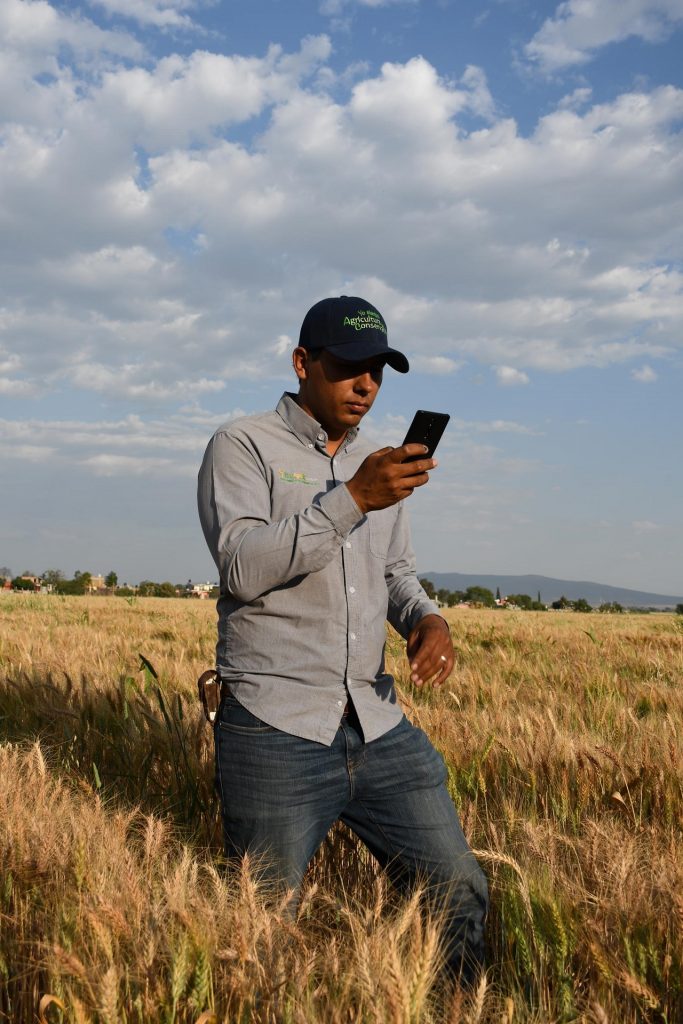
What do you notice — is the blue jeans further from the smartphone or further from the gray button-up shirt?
the smartphone

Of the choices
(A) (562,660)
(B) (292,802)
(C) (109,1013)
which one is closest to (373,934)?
(C) (109,1013)

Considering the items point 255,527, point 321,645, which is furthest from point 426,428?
point 321,645

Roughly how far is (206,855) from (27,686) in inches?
94.4

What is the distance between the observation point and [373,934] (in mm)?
1656

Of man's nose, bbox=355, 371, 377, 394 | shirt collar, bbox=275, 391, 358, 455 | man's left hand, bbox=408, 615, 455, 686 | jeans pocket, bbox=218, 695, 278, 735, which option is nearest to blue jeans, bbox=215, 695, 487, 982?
jeans pocket, bbox=218, 695, 278, 735

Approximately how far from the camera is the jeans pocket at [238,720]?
7.63ft

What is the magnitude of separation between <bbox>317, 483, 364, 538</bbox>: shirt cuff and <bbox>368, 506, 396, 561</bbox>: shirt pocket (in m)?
0.50

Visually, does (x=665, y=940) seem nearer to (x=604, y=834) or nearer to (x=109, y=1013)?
(x=604, y=834)

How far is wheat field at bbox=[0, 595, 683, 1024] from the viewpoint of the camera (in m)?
1.59

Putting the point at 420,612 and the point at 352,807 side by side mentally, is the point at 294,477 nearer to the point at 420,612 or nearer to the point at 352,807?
the point at 420,612

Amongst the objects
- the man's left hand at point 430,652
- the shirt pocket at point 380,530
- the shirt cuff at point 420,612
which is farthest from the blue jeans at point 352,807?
the shirt pocket at point 380,530

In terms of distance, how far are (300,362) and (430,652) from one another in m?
0.93

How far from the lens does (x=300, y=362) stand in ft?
8.75

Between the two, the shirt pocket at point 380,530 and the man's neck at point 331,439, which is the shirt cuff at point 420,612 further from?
the man's neck at point 331,439
